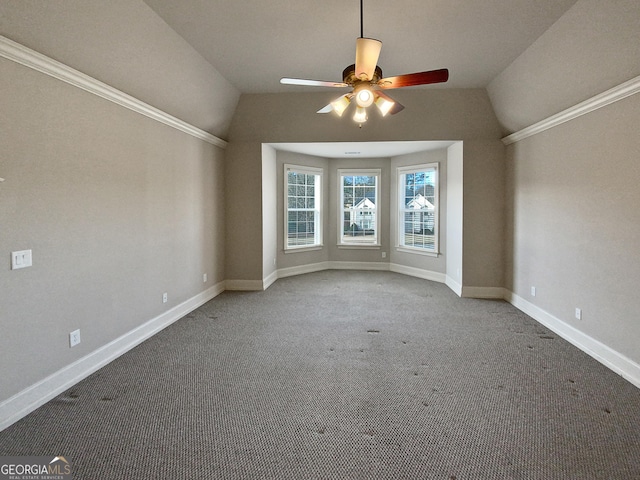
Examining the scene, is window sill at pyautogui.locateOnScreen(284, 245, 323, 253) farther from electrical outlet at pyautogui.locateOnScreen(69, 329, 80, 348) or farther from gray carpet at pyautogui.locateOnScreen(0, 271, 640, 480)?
electrical outlet at pyautogui.locateOnScreen(69, 329, 80, 348)

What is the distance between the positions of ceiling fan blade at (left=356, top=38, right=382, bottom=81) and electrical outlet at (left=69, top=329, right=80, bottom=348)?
2981 mm

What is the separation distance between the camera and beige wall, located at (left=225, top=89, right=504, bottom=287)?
477 centimetres

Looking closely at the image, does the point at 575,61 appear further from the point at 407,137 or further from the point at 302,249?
the point at 302,249

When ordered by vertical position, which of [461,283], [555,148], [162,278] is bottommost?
[461,283]

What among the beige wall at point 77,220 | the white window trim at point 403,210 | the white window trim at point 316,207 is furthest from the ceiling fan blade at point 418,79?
the white window trim at point 316,207

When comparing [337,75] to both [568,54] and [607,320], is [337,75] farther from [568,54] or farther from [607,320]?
[607,320]

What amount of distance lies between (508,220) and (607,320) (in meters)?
2.27

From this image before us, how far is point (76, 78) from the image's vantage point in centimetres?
259

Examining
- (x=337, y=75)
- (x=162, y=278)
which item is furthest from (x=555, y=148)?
(x=162, y=278)

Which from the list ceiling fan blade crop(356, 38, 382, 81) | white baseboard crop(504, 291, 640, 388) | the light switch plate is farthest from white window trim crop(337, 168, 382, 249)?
the light switch plate

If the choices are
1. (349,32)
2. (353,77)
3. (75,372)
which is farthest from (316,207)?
(75,372)

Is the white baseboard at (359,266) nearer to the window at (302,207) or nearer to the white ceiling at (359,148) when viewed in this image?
the window at (302,207)

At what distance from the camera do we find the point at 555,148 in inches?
149

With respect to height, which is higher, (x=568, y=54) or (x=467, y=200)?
(x=568, y=54)
